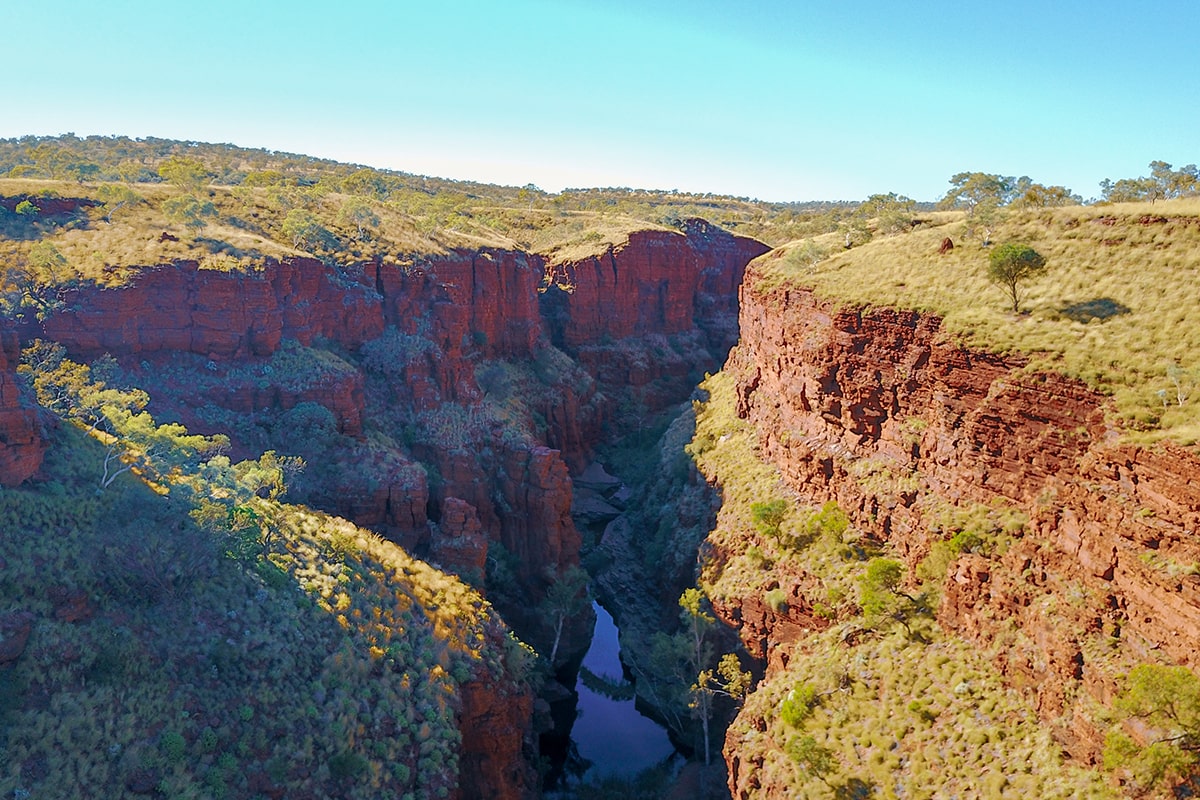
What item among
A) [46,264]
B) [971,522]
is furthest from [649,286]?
[971,522]

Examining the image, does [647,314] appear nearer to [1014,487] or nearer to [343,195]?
[343,195]

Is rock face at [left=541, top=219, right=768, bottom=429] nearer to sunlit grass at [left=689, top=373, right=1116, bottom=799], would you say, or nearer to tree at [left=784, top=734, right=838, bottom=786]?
sunlit grass at [left=689, top=373, right=1116, bottom=799]

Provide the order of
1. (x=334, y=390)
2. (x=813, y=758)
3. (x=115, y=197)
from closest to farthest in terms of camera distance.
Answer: (x=813, y=758) < (x=334, y=390) < (x=115, y=197)

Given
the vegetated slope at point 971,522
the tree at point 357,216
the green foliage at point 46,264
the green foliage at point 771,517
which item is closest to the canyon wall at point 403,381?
the green foliage at point 46,264

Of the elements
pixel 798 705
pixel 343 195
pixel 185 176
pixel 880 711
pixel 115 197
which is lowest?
pixel 798 705

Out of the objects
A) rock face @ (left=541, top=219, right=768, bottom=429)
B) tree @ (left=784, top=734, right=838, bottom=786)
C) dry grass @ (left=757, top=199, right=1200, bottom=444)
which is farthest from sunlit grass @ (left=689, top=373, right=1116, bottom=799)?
rock face @ (left=541, top=219, right=768, bottom=429)

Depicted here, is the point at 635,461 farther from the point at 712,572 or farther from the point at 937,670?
the point at 937,670
